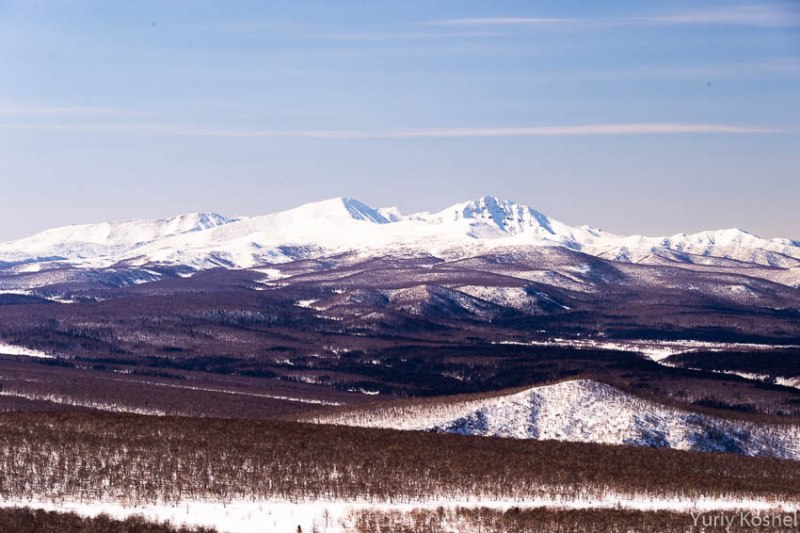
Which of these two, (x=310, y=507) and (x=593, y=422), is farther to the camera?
(x=593, y=422)

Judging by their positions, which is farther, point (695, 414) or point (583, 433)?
point (695, 414)

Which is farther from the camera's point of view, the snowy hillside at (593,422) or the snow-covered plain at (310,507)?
the snowy hillside at (593,422)

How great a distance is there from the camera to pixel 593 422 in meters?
122

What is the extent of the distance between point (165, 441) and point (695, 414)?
2398 inches

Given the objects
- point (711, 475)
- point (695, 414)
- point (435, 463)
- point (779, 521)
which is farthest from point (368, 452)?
point (695, 414)

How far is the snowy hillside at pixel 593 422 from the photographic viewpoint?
118500mm

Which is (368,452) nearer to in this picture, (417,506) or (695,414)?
(417,506)

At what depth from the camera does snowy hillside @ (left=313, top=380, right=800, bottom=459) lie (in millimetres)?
118500

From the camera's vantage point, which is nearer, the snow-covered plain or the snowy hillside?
the snow-covered plain

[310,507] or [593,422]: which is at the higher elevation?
[593,422]

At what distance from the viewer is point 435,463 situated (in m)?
89.2

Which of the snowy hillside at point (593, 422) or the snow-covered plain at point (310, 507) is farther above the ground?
the snowy hillside at point (593, 422)

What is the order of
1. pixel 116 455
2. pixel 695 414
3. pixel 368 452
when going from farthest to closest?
pixel 695 414, pixel 368 452, pixel 116 455

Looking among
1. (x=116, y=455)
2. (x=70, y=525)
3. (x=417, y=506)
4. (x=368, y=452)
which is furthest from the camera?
(x=368, y=452)
